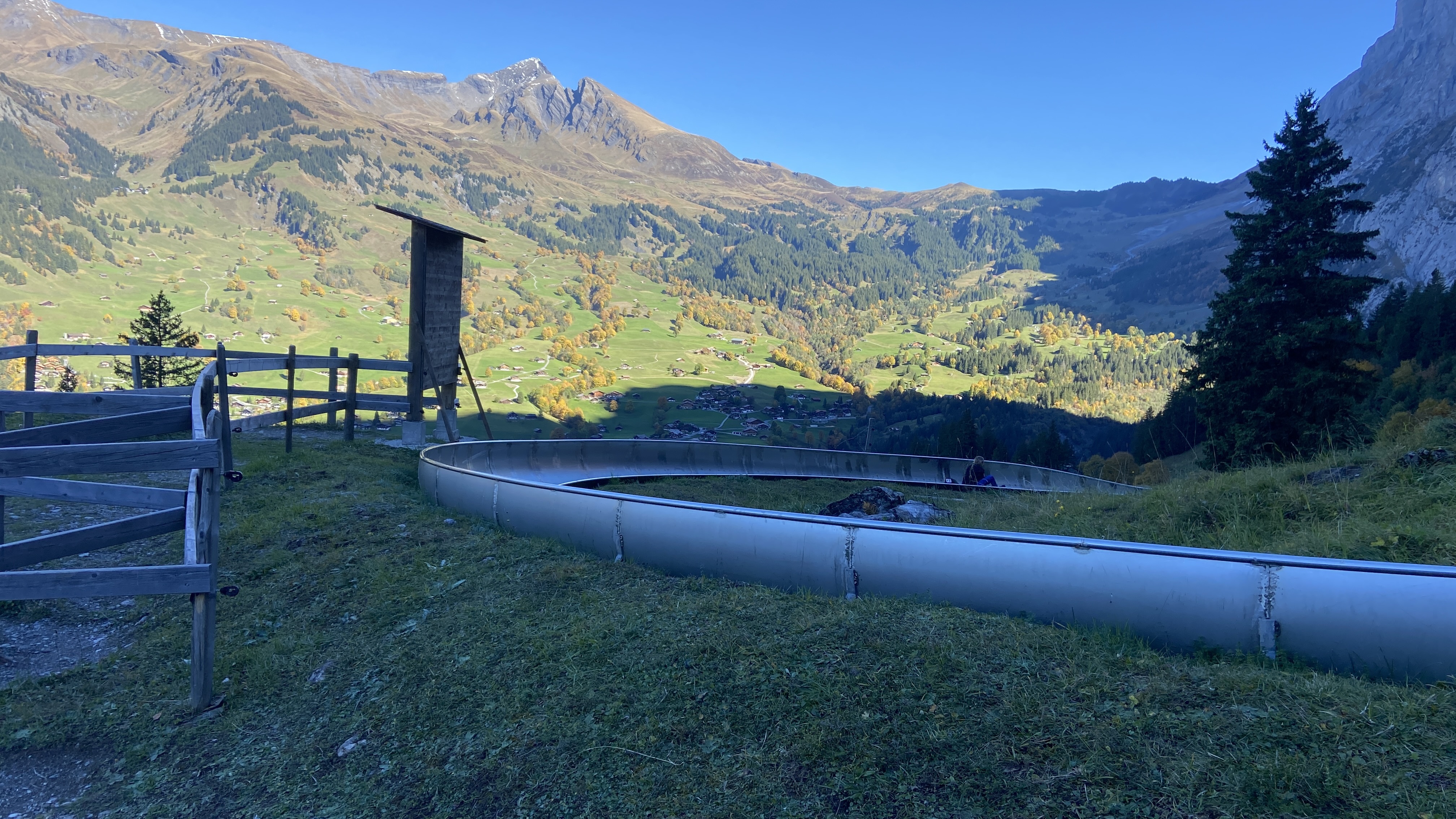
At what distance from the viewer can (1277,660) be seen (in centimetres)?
416

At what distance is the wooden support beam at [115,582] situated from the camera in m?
4.60

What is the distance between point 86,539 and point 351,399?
378 inches

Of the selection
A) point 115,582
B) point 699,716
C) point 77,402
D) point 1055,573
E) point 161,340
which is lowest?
point 699,716

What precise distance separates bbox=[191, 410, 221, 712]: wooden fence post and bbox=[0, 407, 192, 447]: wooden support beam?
1.23m

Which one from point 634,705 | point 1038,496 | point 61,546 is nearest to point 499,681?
point 634,705

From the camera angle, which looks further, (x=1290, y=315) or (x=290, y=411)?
(x=1290, y=315)

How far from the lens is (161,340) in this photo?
3469 cm

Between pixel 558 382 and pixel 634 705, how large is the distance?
155882 millimetres

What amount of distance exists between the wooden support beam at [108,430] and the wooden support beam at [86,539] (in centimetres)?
86

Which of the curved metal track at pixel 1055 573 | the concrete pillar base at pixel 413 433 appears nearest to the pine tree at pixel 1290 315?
the curved metal track at pixel 1055 573

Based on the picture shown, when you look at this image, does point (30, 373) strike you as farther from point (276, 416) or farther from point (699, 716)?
point (699, 716)

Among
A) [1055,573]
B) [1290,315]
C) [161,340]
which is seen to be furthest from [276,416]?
[161,340]

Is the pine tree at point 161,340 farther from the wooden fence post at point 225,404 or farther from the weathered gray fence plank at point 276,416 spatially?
the wooden fence post at point 225,404

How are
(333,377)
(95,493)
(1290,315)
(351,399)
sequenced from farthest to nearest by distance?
(1290,315)
(333,377)
(351,399)
(95,493)
